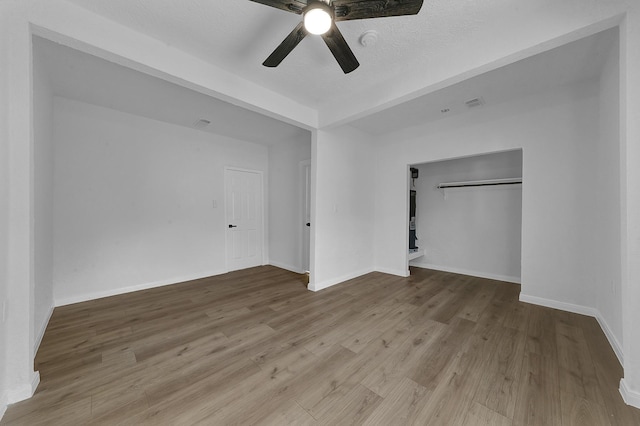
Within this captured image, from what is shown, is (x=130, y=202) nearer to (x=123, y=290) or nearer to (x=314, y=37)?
(x=123, y=290)

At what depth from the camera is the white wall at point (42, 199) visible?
7.06 ft

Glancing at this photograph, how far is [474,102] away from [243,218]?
170 inches

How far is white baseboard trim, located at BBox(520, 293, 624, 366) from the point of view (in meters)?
2.05

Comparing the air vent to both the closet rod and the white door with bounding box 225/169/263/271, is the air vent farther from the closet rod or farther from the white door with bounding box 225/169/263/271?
the closet rod

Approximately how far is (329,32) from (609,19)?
6.05 ft

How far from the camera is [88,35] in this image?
1807mm

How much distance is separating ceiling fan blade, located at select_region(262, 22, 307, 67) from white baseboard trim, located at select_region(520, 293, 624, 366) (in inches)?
135

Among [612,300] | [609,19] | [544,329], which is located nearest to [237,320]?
[544,329]

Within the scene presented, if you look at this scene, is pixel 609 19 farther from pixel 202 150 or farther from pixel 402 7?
pixel 202 150

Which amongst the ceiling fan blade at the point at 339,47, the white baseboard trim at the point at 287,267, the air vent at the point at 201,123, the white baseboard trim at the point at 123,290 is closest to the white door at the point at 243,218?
the white baseboard trim at the point at 287,267

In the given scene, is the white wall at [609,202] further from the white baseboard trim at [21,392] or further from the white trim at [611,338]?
the white baseboard trim at [21,392]

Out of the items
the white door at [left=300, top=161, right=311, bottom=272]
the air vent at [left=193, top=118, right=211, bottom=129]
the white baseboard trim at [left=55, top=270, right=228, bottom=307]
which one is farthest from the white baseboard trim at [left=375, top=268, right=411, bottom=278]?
the air vent at [left=193, top=118, right=211, bottom=129]

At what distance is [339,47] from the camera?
1.79 meters

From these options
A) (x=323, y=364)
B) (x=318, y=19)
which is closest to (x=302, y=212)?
(x=323, y=364)
